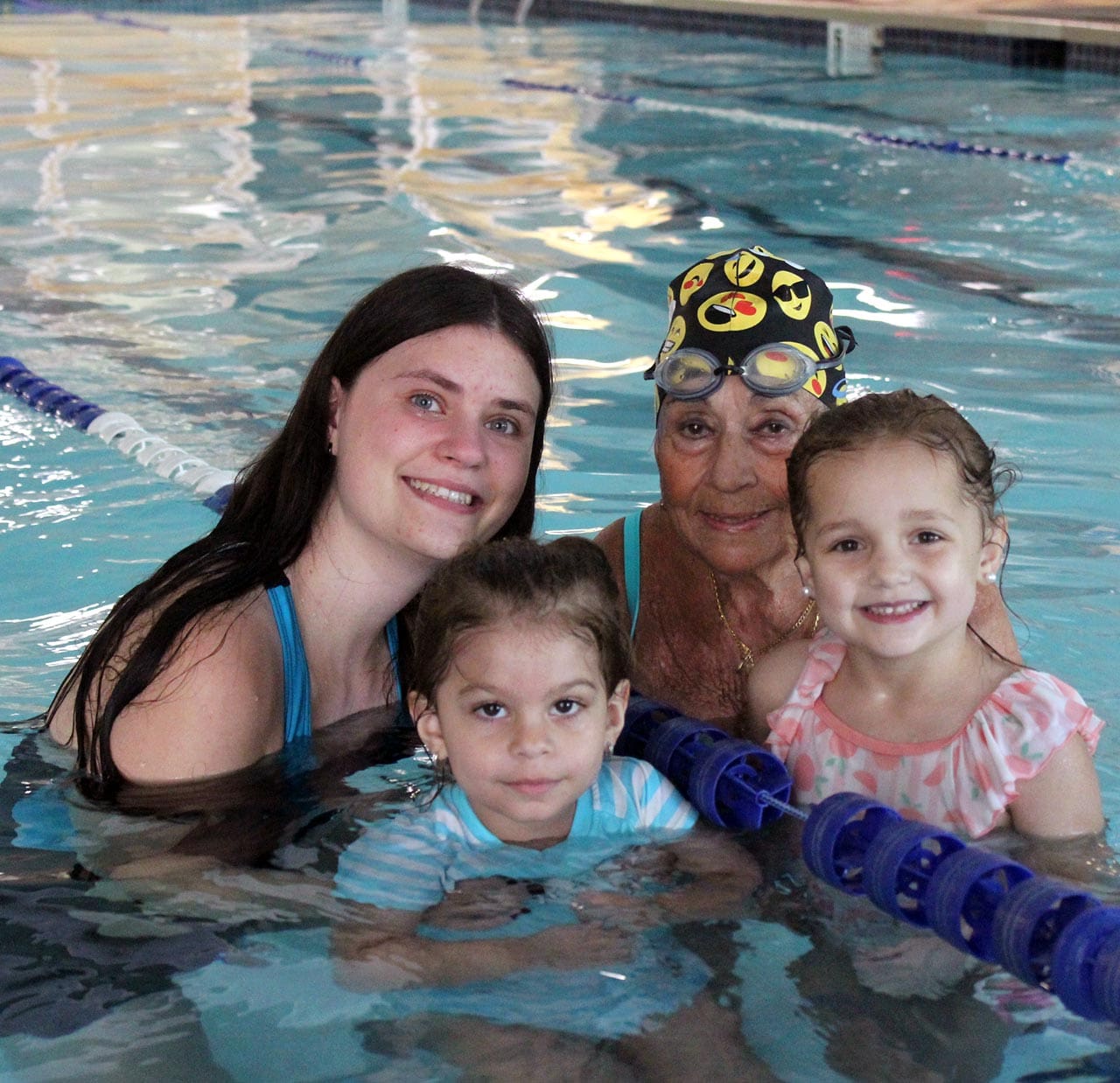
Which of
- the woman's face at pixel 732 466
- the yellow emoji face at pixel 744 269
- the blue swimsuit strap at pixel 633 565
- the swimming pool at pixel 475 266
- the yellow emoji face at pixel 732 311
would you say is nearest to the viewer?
the swimming pool at pixel 475 266

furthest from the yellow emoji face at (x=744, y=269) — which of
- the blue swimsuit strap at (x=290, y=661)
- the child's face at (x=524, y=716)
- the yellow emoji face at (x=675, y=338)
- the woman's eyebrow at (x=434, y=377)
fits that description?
the blue swimsuit strap at (x=290, y=661)

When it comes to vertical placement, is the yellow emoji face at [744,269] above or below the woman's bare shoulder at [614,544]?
above

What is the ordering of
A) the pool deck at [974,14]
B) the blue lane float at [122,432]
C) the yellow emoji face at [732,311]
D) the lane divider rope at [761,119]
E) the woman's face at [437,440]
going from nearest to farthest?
the woman's face at [437,440] < the yellow emoji face at [732,311] < the blue lane float at [122,432] < the lane divider rope at [761,119] < the pool deck at [974,14]

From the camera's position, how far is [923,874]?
2473 millimetres

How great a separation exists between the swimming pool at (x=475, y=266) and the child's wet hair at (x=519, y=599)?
497 mm

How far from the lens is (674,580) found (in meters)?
3.48

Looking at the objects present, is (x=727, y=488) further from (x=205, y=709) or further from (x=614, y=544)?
(x=205, y=709)

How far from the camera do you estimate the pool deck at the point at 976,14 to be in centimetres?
1288

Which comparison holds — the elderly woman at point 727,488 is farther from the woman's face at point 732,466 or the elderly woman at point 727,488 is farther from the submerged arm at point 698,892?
the submerged arm at point 698,892

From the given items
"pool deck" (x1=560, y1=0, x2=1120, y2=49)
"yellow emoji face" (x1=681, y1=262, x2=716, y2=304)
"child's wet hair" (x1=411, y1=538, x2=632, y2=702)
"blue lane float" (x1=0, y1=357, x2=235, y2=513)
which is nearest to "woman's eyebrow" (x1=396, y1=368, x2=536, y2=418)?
"child's wet hair" (x1=411, y1=538, x2=632, y2=702)

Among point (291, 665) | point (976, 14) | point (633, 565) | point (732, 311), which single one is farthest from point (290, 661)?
point (976, 14)

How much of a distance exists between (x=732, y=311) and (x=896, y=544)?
0.79m

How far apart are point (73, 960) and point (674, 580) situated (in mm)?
1471

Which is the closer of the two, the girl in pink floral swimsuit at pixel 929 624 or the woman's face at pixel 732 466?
the girl in pink floral swimsuit at pixel 929 624
